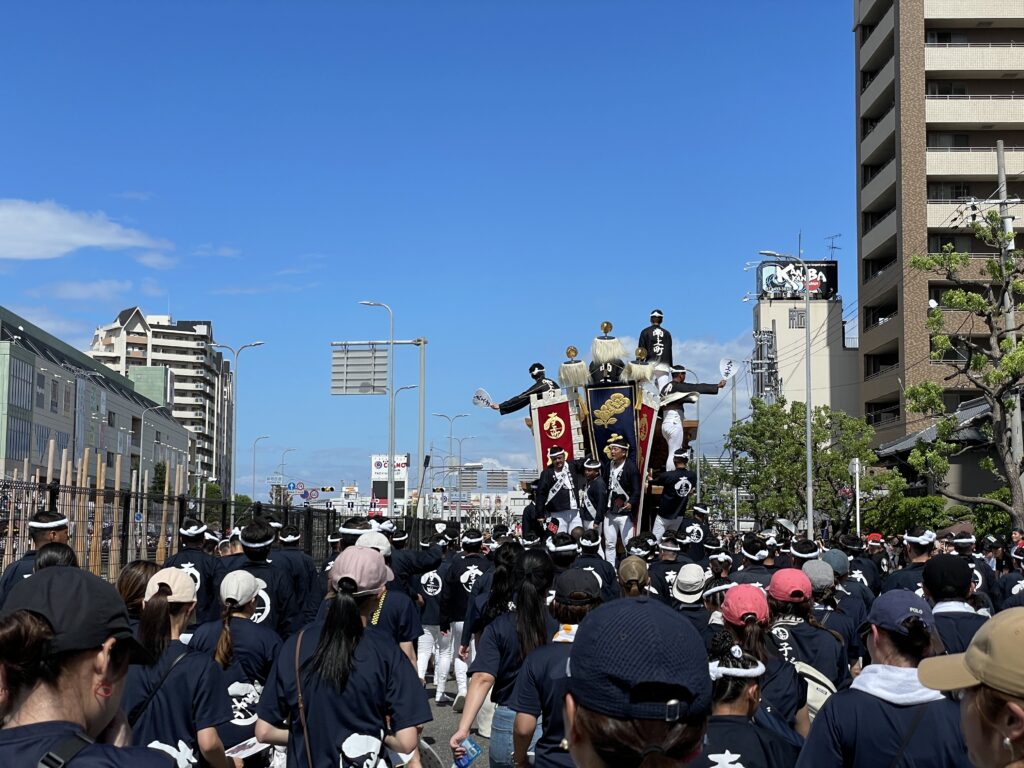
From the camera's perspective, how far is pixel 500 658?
20.4ft

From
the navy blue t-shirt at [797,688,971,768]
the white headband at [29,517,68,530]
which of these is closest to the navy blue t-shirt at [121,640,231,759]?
the navy blue t-shirt at [797,688,971,768]

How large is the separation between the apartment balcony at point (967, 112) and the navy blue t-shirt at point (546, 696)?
53.0 m

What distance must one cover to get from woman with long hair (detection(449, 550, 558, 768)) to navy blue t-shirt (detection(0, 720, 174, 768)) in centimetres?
320

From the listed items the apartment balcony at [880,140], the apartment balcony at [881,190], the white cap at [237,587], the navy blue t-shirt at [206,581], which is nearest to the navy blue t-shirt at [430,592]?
the navy blue t-shirt at [206,581]

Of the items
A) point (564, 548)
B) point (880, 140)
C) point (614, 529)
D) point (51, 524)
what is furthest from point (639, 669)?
point (880, 140)

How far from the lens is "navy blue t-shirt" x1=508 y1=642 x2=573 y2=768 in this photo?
487cm

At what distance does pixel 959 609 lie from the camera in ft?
22.3

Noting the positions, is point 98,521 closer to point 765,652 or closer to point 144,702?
point 144,702

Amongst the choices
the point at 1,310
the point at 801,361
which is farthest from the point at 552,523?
the point at 801,361

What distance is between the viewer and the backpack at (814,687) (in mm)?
5695

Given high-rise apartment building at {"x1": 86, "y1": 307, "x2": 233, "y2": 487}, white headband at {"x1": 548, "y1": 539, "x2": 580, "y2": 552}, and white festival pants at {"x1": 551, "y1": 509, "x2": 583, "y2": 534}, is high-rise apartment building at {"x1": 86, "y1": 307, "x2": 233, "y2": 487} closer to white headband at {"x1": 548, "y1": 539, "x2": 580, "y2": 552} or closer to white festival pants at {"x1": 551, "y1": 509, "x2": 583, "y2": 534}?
white festival pants at {"x1": 551, "y1": 509, "x2": 583, "y2": 534}

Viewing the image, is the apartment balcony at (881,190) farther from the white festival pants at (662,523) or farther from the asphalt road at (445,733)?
the asphalt road at (445,733)

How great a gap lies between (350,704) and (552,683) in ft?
2.89

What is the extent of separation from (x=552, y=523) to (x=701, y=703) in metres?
15.0
